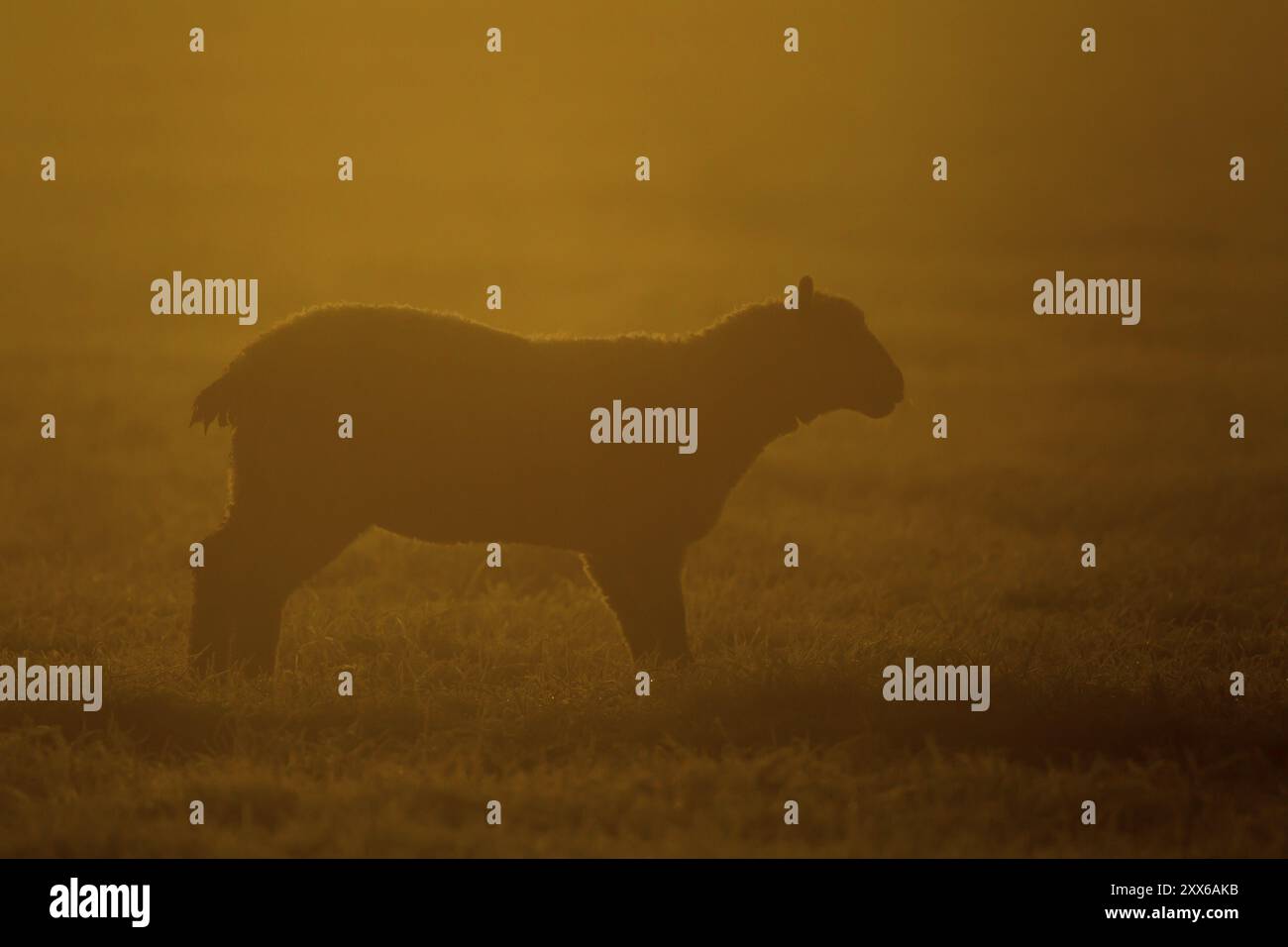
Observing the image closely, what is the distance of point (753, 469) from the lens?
16266 millimetres

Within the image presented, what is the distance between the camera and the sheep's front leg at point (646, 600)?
9.53m

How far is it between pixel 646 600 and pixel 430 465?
4.26ft

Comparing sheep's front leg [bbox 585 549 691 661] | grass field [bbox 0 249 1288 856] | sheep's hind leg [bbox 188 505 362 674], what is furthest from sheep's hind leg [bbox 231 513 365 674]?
sheep's front leg [bbox 585 549 691 661]

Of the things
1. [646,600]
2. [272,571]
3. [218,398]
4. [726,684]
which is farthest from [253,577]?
[726,684]

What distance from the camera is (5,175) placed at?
29.0 metres

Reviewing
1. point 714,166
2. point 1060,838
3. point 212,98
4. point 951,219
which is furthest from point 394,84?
point 1060,838

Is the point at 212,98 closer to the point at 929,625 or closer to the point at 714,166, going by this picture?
the point at 714,166

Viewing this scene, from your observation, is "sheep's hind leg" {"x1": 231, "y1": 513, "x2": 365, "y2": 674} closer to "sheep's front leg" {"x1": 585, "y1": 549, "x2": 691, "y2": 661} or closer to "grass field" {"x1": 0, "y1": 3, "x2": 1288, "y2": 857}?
"grass field" {"x1": 0, "y1": 3, "x2": 1288, "y2": 857}

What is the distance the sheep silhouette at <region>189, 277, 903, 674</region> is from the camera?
9.18m

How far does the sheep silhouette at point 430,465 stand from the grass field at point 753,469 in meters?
0.52

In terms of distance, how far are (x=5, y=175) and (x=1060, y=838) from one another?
25.3 metres

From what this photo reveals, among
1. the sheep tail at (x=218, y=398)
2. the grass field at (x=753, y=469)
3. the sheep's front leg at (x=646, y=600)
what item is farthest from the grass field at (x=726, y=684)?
the sheep tail at (x=218, y=398)

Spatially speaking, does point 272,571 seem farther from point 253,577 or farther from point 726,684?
point 726,684

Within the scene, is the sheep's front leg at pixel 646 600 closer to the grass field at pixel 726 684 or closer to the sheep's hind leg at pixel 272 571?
the grass field at pixel 726 684
